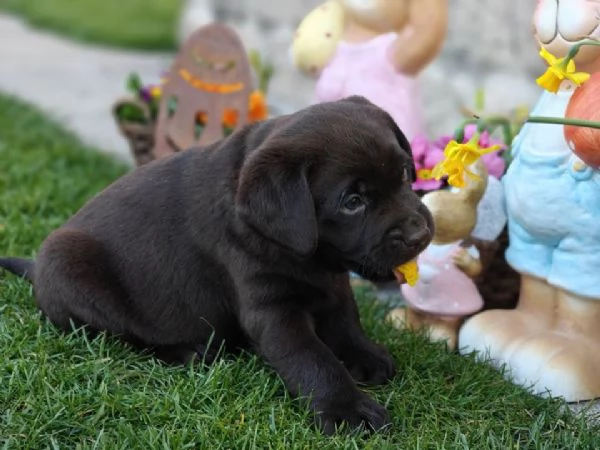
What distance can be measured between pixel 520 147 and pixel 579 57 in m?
0.39

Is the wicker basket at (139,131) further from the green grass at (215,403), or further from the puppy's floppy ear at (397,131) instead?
the puppy's floppy ear at (397,131)

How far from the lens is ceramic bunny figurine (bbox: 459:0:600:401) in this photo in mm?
3014

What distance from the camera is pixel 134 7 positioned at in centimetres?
1544

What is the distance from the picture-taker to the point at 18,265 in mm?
3600

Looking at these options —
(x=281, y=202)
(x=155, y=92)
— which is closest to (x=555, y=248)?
(x=281, y=202)

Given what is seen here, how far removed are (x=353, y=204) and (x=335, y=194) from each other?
0.06m

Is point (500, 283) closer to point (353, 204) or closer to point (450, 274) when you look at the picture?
point (450, 274)

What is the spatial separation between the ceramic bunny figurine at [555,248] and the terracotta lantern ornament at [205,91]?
6.85 ft

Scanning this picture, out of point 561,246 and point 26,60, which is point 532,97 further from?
point 26,60

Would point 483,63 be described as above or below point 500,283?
above

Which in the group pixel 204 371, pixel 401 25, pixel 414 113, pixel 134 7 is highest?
pixel 401 25

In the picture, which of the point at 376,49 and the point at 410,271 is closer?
the point at 410,271

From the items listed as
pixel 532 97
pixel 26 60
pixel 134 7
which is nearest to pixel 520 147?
pixel 532 97

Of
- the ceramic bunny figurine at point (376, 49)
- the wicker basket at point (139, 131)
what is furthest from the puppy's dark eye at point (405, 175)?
the wicker basket at point (139, 131)
